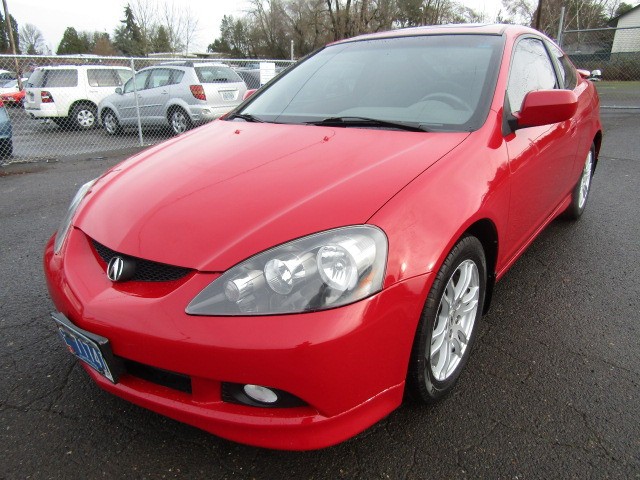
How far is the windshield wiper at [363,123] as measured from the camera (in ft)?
6.97

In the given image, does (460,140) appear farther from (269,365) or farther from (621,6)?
(621,6)

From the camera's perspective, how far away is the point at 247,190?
1733 mm

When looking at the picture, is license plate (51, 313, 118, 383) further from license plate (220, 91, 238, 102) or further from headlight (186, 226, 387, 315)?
license plate (220, 91, 238, 102)

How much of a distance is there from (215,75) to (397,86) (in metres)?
7.63

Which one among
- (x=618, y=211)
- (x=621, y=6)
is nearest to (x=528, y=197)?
(x=618, y=211)

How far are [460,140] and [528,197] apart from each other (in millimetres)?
656

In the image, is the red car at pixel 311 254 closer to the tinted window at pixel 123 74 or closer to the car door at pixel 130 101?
the car door at pixel 130 101

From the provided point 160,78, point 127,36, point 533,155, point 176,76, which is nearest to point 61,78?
point 160,78

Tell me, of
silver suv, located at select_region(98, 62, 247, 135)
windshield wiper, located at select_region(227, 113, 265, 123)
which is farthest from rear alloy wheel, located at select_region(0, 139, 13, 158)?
windshield wiper, located at select_region(227, 113, 265, 123)

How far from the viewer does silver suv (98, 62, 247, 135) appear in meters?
8.78

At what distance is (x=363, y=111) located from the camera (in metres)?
2.36

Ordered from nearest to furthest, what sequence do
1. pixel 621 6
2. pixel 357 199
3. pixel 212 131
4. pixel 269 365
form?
pixel 269 365, pixel 357 199, pixel 212 131, pixel 621 6

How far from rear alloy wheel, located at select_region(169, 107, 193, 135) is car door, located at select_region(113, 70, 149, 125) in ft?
2.73

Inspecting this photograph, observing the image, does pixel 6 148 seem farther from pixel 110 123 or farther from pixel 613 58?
pixel 613 58
